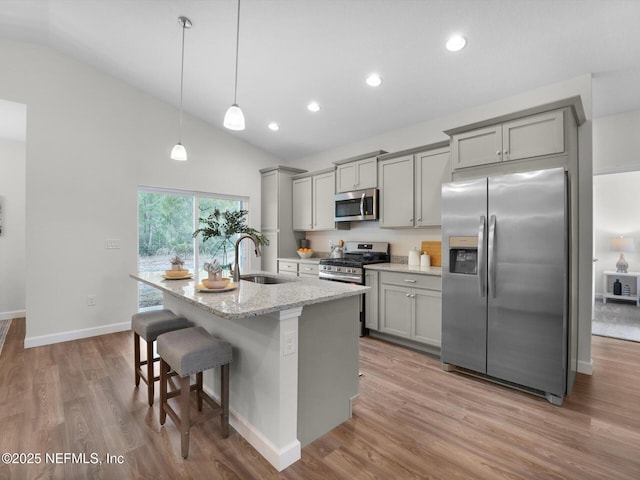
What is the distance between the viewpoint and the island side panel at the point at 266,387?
172 cm

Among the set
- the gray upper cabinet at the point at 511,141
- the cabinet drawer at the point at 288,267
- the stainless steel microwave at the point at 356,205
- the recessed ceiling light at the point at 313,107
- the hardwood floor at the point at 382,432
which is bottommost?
the hardwood floor at the point at 382,432

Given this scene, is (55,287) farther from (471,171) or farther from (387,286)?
(471,171)

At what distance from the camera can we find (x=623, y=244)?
228 inches

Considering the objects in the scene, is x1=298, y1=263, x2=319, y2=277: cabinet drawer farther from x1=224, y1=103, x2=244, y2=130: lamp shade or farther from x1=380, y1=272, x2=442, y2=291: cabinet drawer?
x1=224, y1=103, x2=244, y2=130: lamp shade

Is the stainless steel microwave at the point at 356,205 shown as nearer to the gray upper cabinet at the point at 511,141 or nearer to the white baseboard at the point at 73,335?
the gray upper cabinet at the point at 511,141

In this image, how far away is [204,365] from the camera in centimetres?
181

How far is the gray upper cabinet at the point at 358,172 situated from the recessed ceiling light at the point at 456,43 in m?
1.57

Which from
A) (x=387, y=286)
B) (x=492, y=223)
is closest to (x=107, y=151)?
(x=387, y=286)

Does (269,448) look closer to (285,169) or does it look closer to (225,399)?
(225,399)

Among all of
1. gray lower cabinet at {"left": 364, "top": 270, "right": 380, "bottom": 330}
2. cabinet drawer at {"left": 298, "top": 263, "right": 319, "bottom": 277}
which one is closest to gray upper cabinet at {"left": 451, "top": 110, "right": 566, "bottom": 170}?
gray lower cabinet at {"left": 364, "top": 270, "right": 380, "bottom": 330}

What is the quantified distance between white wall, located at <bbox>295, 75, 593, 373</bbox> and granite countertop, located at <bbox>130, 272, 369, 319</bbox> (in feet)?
7.26

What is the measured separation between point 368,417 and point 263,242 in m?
1.50

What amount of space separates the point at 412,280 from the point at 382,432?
1.70 meters

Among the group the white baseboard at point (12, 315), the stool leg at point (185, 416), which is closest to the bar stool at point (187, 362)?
the stool leg at point (185, 416)
